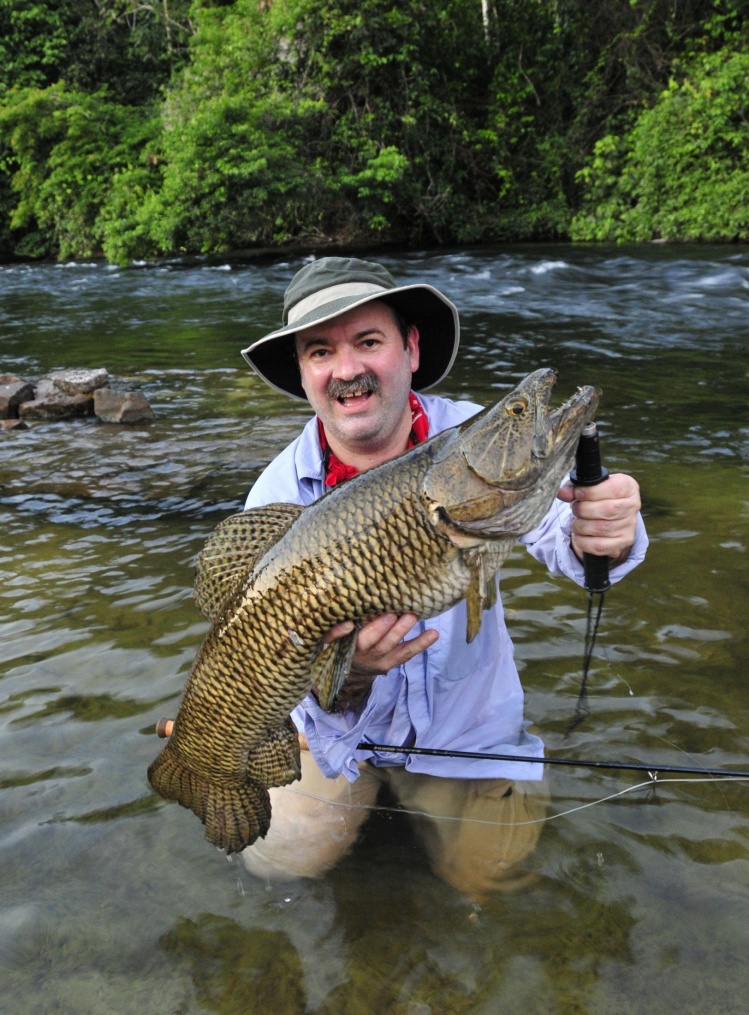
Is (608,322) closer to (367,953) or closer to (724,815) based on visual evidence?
(724,815)

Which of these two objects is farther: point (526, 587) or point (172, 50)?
point (172, 50)

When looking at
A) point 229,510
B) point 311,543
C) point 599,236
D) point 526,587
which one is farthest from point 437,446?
point 599,236

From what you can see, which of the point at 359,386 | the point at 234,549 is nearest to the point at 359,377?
the point at 359,386

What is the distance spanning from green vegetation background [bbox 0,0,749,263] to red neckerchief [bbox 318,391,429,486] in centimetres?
1813

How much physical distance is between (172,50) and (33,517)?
28.2m

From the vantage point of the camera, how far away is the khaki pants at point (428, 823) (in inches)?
111

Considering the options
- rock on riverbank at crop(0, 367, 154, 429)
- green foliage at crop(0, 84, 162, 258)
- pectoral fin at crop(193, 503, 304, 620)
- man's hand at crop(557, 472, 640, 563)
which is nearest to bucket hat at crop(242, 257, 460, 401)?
pectoral fin at crop(193, 503, 304, 620)

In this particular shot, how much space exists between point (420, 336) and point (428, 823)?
71.8 inches

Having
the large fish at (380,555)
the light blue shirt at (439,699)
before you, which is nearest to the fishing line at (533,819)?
the light blue shirt at (439,699)

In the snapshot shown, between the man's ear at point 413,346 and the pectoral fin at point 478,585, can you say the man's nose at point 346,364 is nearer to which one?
the man's ear at point 413,346

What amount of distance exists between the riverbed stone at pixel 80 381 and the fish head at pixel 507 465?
726 centimetres

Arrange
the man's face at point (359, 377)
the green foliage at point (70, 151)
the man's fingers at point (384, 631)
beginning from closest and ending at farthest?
the man's fingers at point (384, 631) → the man's face at point (359, 377) → the green foliage at point (70, 151)

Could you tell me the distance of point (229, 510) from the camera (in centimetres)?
573

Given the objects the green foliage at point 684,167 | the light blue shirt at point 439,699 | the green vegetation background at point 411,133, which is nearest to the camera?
the light blue shirt at point 439,699
